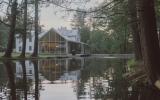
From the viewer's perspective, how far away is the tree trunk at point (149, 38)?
16.6 metres

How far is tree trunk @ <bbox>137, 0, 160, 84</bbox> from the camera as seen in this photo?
16594 mm

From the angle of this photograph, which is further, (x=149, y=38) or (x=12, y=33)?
(x=12, y=33)

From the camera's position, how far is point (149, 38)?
1691cm

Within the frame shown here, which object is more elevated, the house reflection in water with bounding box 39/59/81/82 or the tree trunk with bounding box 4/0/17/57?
the tree trunk with bounding box 4/0/17/57

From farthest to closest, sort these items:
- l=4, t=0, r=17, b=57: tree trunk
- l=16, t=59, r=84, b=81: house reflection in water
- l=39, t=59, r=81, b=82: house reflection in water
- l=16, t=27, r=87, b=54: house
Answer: l=16, t=27, r=87, b=54: house, l=4, t=0, r=17, b=57: tree trunk, l=39, t=59, r=81, b=82: house reflection in water, l=16, t=59, r=84, b=81: house reflection in water

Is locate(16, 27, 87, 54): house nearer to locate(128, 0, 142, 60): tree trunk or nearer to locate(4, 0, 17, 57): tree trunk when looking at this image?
locate(4, 0, 17, 57): tree trunk

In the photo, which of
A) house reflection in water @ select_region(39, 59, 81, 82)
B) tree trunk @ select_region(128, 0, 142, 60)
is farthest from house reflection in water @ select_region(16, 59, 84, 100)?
tree trunk @ select_region(128, 0, 142, 60)

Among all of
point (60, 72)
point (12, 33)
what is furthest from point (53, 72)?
point (12, 33)

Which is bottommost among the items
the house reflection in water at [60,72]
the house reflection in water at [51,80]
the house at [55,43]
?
the house reflection in water at [60,72]

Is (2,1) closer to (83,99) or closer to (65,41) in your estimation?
(83,99)

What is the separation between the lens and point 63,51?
324 ft

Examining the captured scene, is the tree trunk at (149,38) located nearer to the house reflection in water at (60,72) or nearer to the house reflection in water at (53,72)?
the house reflection in water at (60,72)

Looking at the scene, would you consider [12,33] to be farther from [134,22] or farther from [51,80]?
[134,22]

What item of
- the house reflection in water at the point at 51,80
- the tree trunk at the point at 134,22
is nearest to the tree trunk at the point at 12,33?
the house reflection in water at the point at 51,80
